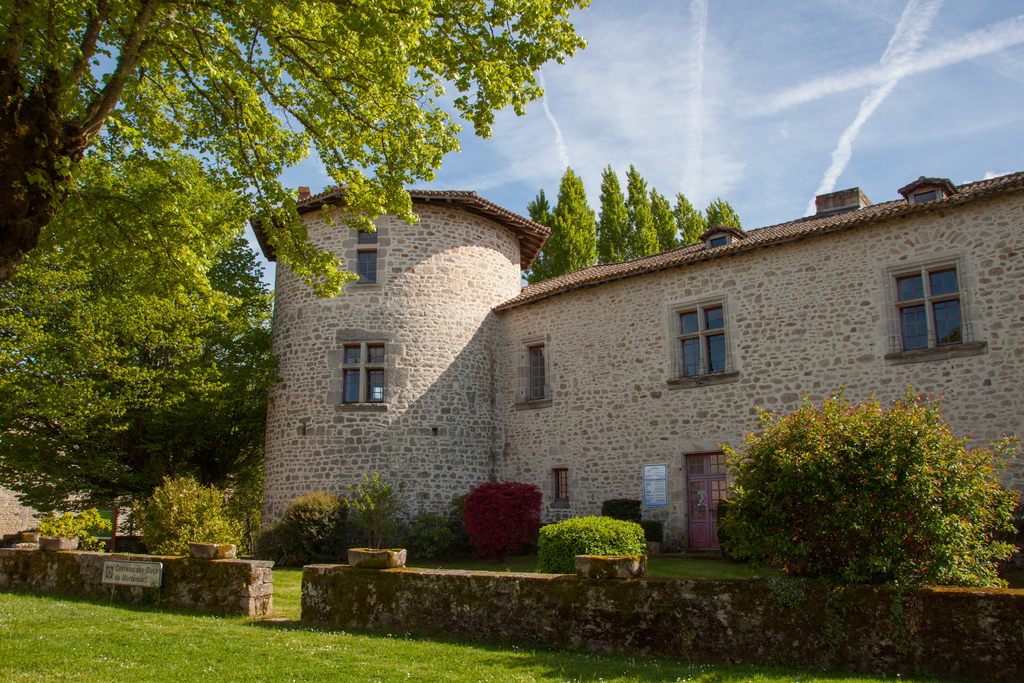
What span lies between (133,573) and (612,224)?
23.5m

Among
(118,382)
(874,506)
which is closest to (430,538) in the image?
(118,382)

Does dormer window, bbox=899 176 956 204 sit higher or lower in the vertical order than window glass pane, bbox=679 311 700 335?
higher

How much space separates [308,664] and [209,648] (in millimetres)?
1265

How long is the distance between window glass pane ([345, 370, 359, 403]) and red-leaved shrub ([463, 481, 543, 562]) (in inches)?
142

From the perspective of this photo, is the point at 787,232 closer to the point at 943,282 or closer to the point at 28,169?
the point at 943,282

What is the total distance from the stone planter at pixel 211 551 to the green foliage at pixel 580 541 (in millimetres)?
4617

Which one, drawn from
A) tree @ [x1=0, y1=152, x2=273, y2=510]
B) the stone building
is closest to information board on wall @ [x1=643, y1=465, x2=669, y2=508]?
the stone building

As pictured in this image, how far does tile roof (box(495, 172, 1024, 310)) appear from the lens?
11648 mm

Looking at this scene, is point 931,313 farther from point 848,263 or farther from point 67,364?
point 67,364

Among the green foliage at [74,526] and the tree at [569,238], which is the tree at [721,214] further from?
the green foliage at [74,526]

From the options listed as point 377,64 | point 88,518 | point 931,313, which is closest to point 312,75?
point 377,64

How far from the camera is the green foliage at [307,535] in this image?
14484 mm

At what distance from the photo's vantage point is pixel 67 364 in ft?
50.0

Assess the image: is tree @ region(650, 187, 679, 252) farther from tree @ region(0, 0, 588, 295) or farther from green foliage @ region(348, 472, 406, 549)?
tree @ region(0, 0, 588, 295)
